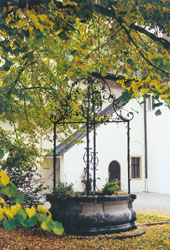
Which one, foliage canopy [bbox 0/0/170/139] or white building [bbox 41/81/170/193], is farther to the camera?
white building [bbox 41/81/170/193]

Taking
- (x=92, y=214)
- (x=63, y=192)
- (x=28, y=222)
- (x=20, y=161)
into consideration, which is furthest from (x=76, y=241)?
(x=28, y=222)

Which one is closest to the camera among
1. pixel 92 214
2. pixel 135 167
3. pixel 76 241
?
pixel 76 241

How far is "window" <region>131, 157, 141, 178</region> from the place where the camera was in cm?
2189

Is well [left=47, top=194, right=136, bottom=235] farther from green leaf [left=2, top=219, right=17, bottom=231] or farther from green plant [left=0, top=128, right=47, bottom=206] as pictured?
green leaf [left=2, top=219, right=17, bottom=231]

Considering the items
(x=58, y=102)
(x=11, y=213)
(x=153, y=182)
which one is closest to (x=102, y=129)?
(x=153, y=182)

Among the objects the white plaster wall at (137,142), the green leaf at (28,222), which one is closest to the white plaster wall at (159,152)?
the white plaster wall at (137,142)

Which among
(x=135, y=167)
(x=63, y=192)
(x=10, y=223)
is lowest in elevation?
(x=63, y=192)

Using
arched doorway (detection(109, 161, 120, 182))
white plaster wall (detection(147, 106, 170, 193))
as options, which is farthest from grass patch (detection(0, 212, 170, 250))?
white plaster wall (detection(147, 106, 170, 193))

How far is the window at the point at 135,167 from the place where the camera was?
21.9 m

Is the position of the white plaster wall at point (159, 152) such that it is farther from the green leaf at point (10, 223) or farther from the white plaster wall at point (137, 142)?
the green leaf at point (10, 223)

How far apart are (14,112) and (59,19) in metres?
3.84

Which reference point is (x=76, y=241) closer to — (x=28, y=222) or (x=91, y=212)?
(x=91, y=212)

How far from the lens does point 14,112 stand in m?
8.68

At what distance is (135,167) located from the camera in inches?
870
